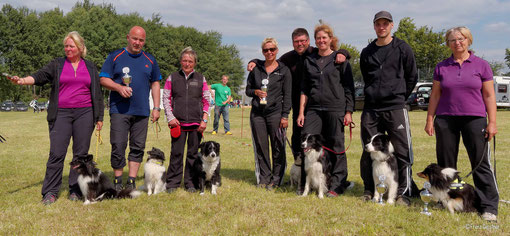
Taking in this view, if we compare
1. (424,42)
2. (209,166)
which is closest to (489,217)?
(209,166)

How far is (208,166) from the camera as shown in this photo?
5.11 m

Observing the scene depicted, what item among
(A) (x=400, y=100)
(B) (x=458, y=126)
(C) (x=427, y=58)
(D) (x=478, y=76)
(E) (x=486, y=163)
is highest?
(C) (x=427, y=58)

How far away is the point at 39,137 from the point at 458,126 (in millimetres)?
13128

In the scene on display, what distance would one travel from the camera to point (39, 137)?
1219cm

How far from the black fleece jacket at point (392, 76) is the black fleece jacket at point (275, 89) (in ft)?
4.06

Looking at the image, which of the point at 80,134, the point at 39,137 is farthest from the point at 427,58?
the point at 80,134

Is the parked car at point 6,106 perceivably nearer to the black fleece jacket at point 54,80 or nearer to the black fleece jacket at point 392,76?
the black fleece jacket at point 54,80

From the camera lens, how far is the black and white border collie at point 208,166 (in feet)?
16.5

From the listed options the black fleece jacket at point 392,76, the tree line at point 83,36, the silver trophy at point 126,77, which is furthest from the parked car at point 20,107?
the black fleece jacket at point 392,76

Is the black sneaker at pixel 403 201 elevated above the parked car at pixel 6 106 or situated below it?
above

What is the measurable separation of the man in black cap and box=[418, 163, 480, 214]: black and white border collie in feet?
1.53

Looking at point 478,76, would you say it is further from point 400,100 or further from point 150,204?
point 150,204

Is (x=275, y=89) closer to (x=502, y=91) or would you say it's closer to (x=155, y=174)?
(x=155, y=174)

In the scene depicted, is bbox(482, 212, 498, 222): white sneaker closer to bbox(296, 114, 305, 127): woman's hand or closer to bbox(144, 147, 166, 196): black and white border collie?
bbox(296, 114, 305, 127): woman's hand
